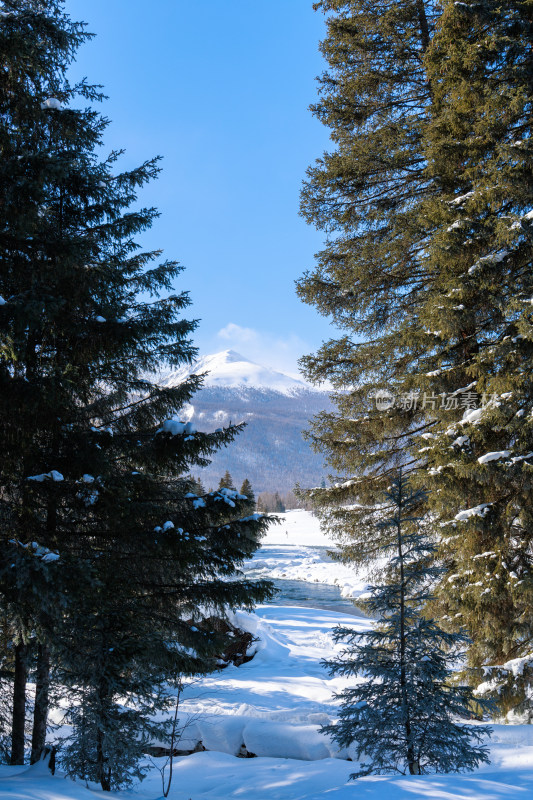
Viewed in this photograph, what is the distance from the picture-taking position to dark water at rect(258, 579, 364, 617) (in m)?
24.4

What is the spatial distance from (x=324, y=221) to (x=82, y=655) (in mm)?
7860

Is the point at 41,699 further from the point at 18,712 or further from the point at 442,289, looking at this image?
the point at 442,289

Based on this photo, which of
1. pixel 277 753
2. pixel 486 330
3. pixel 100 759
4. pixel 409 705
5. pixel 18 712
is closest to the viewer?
pixel 409 705

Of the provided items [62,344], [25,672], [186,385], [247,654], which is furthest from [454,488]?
[247,654]

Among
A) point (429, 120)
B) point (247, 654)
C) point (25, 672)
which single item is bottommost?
point (247, 654)

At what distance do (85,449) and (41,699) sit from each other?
2.82 metres

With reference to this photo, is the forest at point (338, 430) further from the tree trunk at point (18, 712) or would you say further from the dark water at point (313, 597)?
the dark water at point (313, 597)

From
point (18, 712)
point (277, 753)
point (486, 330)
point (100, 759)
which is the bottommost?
point (277, 753)

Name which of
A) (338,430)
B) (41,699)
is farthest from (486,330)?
(41,699)

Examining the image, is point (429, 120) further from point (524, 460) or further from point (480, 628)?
point (480, 628)

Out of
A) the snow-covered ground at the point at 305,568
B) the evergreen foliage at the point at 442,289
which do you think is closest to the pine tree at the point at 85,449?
the evergreen foliage at the point at 442,289

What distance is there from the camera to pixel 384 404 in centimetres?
775

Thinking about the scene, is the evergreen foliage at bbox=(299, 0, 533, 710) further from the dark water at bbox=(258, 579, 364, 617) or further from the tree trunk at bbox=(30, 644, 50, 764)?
the dark water at bbox=(258, 579, 364, 617)

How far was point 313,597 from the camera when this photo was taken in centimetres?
2795
